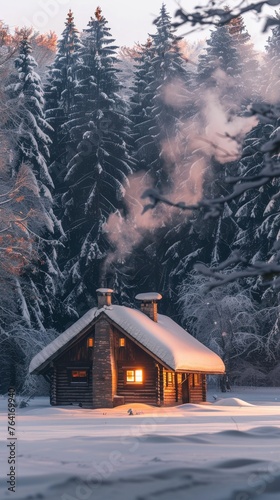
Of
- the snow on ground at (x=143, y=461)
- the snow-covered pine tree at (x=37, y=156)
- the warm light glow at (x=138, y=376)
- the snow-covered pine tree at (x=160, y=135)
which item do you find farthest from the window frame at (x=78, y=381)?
the snow-covered pine tree at (x=160, y=135)

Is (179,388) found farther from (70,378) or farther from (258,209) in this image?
(258,209)

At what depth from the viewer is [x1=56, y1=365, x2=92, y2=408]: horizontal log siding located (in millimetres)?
39094

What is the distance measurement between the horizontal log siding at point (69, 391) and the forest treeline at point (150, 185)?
711 cm

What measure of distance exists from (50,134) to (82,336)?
21448 mm

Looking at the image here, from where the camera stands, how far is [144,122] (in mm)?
58375

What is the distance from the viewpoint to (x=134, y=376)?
38688 millimetres

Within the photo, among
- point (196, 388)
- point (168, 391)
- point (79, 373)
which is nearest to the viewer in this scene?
point (168, 391)

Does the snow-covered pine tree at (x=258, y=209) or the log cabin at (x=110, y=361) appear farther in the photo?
the snow-covered pine tree at (x=258, y=209)

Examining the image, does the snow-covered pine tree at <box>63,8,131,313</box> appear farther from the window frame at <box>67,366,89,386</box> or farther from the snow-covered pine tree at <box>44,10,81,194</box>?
the window frame at <box>67,366,89,386</box>

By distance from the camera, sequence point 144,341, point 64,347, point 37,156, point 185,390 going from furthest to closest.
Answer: point 37,156 < point 185,390 < point 64,347 < point 144,341

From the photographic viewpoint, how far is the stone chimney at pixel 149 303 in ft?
137

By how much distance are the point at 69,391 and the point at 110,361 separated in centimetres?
261

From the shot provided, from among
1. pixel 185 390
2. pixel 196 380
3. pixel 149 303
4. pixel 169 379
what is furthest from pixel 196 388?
pixel 149 303

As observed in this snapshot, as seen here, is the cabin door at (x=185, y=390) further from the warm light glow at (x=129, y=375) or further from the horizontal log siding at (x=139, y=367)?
the warm light glow at (x=129, y=375)
